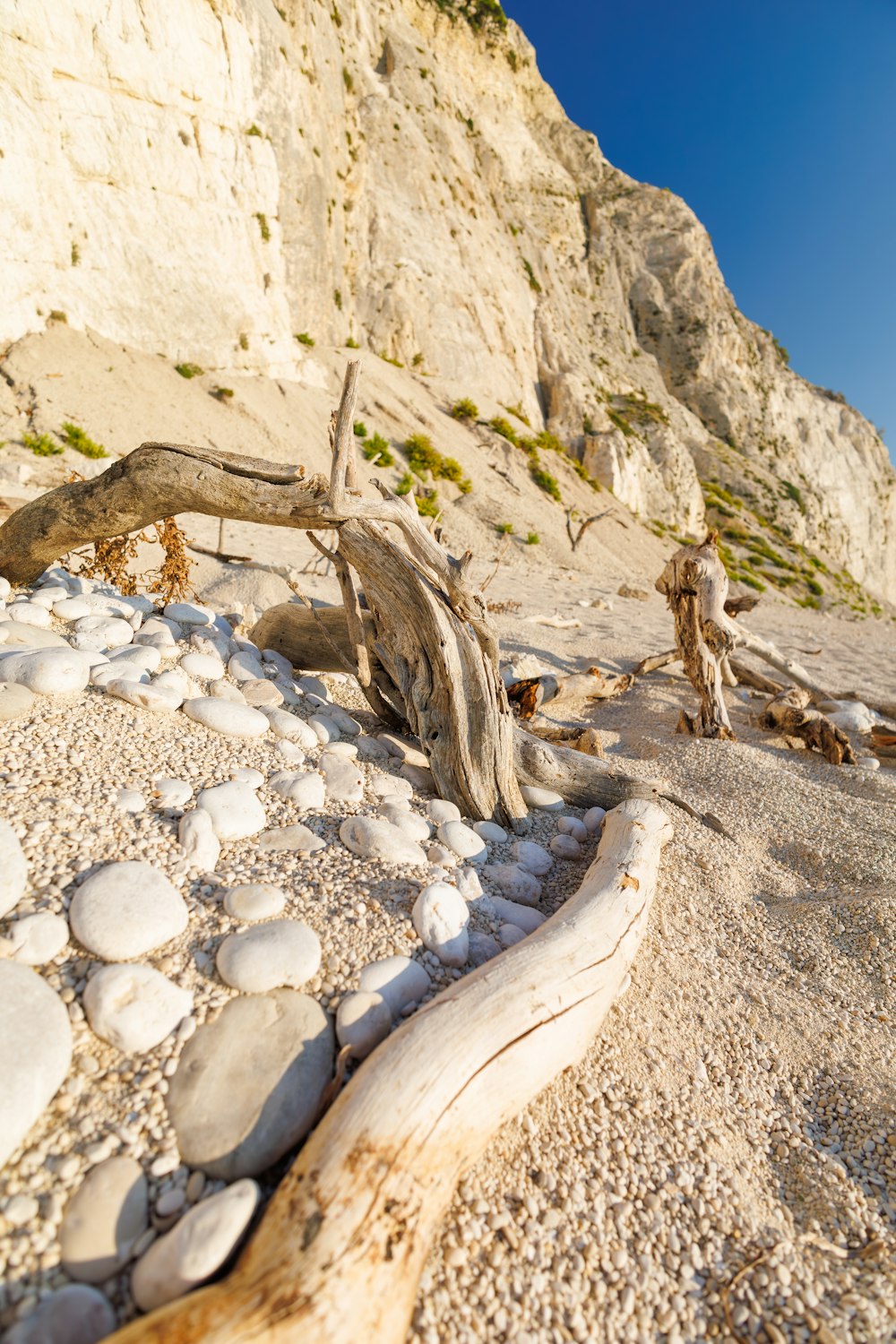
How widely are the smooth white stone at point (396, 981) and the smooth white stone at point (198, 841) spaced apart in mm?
633

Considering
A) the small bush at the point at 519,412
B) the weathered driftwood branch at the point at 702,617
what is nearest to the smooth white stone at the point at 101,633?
the weathered driftwood branch at the point at 702,617

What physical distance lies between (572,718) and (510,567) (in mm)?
8911

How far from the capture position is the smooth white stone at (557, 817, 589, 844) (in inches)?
119

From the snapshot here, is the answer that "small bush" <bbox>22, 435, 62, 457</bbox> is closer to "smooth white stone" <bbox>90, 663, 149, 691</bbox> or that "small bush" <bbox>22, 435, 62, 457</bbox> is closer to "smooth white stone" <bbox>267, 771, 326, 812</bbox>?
"smooth white stone" <bbox>90, 663, 149, 691</bbox>

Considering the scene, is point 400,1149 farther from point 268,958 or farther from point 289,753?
point 289,753

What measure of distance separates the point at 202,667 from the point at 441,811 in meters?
1.40

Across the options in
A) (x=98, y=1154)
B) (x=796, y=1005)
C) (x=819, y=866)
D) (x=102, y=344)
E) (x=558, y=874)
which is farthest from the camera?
(x=102, y=344)

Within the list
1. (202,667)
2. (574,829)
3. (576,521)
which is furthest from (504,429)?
(574,829)

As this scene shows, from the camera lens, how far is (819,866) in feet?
10.3

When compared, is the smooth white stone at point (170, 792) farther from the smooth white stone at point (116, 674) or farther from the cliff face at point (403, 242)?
the cliff face at point (403, 242)

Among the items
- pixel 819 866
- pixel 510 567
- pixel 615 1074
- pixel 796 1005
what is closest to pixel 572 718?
pixel 819 866

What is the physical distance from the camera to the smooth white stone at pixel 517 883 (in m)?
2.44

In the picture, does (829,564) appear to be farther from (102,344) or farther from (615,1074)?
(615,1074)

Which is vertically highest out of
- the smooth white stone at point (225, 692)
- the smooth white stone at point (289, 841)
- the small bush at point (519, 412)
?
the small bush at point (519, 412)
